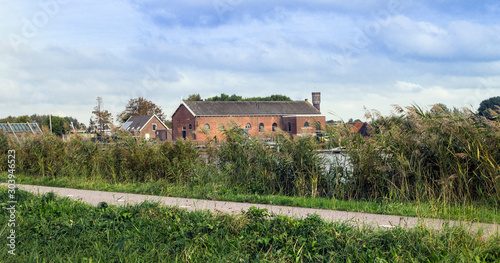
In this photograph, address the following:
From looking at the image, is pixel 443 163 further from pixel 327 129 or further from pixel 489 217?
pixel 327 129

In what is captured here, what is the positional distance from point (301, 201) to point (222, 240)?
3.38m

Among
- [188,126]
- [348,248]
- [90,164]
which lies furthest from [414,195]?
[188,126]

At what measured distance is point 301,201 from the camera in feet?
27.1

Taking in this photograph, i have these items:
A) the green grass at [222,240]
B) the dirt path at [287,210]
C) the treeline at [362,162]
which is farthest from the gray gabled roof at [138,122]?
the green grass at [222,240]

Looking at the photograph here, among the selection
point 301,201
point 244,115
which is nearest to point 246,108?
point 244,115

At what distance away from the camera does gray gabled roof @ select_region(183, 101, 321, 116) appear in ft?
217

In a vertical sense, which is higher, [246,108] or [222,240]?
[246,108]

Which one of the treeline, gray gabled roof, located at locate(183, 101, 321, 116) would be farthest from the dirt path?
gray gabled roof, located at locate(183, 101, 321, 116)

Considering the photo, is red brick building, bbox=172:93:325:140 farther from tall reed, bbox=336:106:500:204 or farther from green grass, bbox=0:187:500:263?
green grass, bbox=0:187:500:263

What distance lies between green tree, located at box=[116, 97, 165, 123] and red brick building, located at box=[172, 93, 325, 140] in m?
13.8

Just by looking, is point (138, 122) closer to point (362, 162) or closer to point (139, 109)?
point (139, 109)

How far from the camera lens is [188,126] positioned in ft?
216

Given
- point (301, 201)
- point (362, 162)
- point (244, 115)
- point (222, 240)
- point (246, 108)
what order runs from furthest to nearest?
1. point (246, 108)
2. point (244, 115)
3. point (362, 162)
4. point (301, 201)
5. point (222, 240)

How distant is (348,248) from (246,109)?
65812 millimetres
